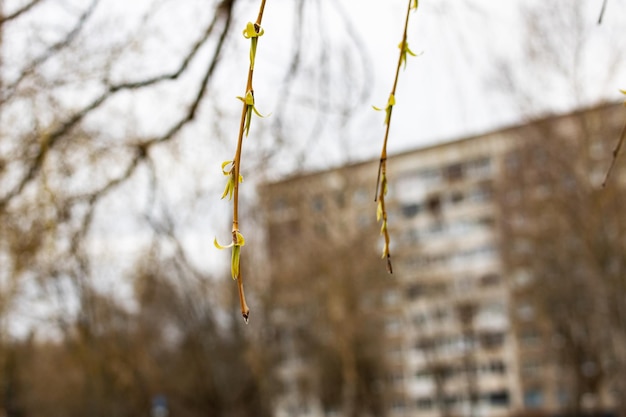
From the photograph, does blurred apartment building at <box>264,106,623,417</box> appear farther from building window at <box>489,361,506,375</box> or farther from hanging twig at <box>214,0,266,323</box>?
hanging twig at <box>214,0,266,323</box>

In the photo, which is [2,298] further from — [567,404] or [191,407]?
[567,404]

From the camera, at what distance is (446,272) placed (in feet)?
105

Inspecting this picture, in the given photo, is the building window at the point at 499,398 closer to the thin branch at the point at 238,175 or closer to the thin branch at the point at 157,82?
the thin branch at the point at 157,82

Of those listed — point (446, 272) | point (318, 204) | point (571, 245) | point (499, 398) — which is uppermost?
point (446, 272)

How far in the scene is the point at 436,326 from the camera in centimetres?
2925

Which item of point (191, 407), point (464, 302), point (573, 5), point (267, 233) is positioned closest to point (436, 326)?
point (464, 302)

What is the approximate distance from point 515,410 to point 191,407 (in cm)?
1758

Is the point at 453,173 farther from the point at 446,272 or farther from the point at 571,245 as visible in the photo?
the point at 571,245

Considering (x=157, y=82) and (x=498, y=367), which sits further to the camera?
(x=498, y=367)

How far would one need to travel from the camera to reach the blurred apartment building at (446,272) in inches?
837

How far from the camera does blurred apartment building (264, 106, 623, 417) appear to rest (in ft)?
69.7

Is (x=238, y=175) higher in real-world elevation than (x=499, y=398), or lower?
lower

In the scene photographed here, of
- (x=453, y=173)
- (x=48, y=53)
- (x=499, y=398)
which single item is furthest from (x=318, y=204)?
(x=499, y=398)

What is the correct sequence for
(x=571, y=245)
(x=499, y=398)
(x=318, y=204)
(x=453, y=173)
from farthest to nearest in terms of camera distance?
(x=499, y=398) < (x=453, y=173) < (x=318, y=204) < (x=571, y=245)
